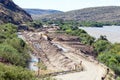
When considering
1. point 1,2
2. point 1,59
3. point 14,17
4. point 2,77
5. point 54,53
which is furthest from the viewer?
point 1,2

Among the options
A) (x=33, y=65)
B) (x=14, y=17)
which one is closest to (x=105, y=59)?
(x=33, y=65)

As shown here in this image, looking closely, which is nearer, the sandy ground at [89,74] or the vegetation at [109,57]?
the sandy ground at [89,74]

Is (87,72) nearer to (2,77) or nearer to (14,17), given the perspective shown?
(2,77)

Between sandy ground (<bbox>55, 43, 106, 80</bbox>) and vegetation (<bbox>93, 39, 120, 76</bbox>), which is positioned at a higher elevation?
sandy ground (<bbox>55, 43, 106, 80</bbox>)

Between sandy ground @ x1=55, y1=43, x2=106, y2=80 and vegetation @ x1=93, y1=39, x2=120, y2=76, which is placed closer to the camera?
sandy ground @ x1=55, y1=43, x2=106, y2=80

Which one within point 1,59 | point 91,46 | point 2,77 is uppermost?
point 2,77

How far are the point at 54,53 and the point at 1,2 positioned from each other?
4566 inches

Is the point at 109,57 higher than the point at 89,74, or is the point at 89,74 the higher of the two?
the point at 89,74

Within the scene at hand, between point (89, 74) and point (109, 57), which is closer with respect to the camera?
point (89, 74)

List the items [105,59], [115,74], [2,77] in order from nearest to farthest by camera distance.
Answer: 1. [2,77]
2. [115,74]
3. [105,59]

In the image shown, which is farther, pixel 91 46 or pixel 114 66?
pixel 91 46

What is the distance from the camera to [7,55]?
176 feet

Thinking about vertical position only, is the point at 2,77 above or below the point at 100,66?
above

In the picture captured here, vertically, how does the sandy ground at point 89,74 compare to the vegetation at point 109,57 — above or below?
above
